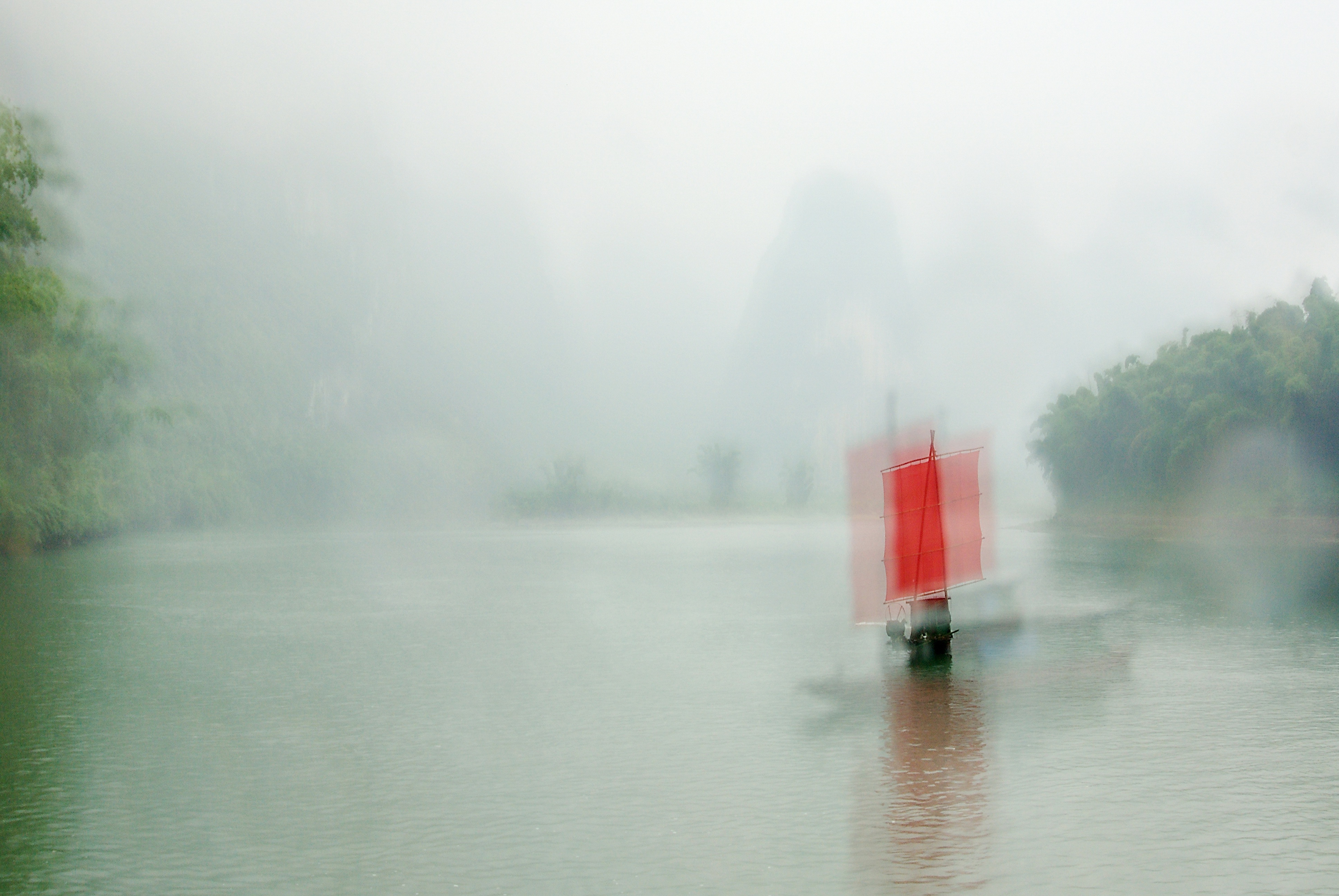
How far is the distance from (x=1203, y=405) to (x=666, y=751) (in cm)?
5657

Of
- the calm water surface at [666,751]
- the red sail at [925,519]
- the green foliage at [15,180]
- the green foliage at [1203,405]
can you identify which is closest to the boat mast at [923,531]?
the red sail at [925,519]

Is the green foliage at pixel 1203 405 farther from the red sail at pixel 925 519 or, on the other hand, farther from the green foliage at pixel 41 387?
the green foliage at pixel 41 387

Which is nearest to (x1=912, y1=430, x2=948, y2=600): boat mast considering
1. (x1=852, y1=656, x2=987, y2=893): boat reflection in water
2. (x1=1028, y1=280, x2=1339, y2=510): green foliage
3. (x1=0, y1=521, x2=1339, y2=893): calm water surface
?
(x1=0, y1=521, x2=1339, y2=893): calm water surface

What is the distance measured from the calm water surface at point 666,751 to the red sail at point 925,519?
156cm

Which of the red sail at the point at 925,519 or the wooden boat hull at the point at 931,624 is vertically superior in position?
the red sail at the point at 925,519

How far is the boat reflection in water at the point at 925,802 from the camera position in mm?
9836

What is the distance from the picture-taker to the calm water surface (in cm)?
1019

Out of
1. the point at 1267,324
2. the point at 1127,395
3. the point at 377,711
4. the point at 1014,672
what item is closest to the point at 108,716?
the point at 377,711

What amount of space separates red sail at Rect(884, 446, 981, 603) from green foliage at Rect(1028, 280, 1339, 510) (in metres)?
41.9

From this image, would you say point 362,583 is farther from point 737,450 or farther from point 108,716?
point 737,450

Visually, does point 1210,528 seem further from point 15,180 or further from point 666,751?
point 666,751

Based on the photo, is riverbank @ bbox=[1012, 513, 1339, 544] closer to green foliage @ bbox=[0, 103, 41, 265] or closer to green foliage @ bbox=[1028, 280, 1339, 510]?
green foliage @ bbox=[1028, 280, 1339, 510]

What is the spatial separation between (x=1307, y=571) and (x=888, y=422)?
25.4 metres

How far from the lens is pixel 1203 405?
63.8 metres
